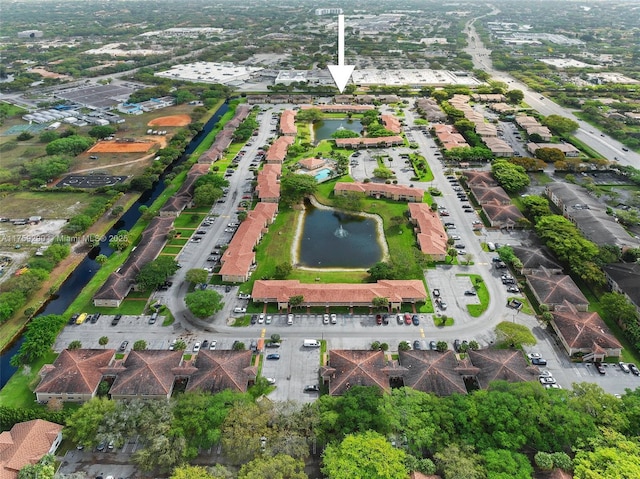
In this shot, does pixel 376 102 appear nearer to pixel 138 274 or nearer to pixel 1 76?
pixel 138 274

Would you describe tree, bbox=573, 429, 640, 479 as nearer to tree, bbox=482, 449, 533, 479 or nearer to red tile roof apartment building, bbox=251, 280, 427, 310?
tree, bbox=482, 449, 533, 479

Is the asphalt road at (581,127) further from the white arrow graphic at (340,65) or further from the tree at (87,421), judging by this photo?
the tree at (87,421)

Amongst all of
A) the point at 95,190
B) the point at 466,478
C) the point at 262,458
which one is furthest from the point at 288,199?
the point at 466,478

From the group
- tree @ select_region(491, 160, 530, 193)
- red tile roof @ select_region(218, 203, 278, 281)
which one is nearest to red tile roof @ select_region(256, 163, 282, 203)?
red tile roof @ select_region(218, 203, 278, 281)

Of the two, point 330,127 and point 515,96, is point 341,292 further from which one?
point 515,96

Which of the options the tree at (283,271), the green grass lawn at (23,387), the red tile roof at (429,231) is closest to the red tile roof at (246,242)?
the tree at (283,271)
